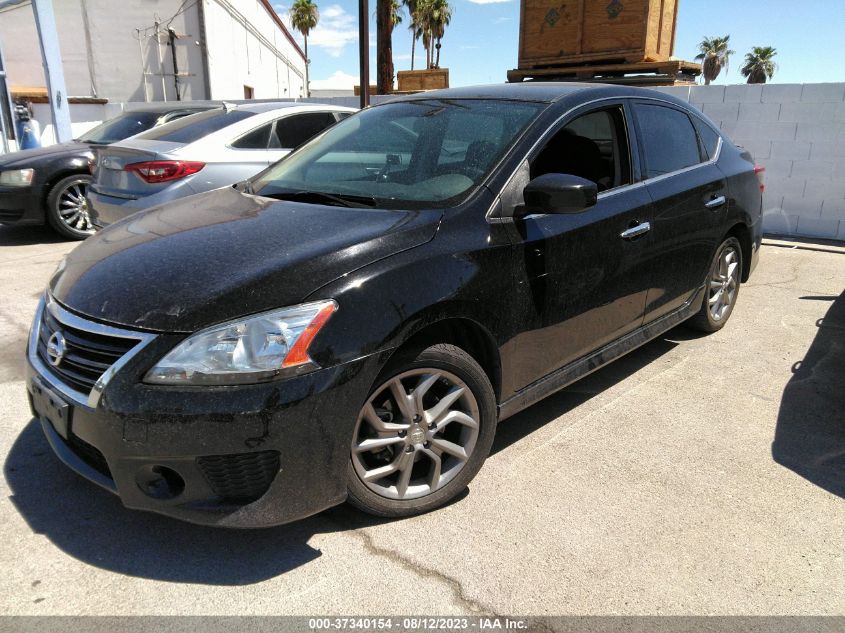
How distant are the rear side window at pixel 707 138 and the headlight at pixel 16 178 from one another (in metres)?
6.88

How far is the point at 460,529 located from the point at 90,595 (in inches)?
51.8

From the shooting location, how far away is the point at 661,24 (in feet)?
31.0

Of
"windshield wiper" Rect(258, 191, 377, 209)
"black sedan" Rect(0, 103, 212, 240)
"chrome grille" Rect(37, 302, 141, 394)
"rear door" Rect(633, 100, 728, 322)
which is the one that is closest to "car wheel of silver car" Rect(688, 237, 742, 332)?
"rear door" Rect(633, 100, 728, 322)

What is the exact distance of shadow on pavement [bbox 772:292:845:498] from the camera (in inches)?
121

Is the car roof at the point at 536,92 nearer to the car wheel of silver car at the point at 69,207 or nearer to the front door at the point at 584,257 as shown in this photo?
the front door at the point at 584,257

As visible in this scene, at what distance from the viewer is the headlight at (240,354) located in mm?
2094

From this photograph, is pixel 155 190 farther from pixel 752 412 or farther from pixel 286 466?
pixel 752 412

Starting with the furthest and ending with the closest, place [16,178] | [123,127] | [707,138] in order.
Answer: [123,127]
[16,178]
[707,138]

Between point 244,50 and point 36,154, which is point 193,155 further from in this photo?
point 244,50

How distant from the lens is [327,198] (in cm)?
298

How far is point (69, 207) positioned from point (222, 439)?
6818mm

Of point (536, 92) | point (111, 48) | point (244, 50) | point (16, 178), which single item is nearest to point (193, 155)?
point (16, 178)

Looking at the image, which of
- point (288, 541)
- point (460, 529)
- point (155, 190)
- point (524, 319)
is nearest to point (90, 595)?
point (288, 541)

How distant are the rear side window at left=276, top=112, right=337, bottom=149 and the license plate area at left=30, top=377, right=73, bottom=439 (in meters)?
4.25
